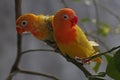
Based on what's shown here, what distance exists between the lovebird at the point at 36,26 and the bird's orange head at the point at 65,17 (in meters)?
0.04

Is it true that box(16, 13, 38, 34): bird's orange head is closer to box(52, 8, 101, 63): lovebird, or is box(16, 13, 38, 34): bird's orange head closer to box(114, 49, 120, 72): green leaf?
box(52, 8, 101, 63): lovebird

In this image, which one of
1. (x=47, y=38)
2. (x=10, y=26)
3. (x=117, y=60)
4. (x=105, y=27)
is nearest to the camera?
(x=117, y=60)

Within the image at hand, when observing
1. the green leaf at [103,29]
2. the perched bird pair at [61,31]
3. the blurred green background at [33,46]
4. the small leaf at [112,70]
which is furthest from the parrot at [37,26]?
the blurred green background at [33,46]

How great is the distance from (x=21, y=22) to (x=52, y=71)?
122 centimetres

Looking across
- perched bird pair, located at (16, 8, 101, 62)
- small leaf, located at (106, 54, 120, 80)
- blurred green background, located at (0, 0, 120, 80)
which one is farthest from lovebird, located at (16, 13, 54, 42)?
blurred green background, located at (0, 0, 120, 80)

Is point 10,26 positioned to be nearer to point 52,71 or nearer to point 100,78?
point 52,71

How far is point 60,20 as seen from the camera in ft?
1.57

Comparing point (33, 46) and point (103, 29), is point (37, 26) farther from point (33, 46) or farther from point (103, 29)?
point (33, 46)

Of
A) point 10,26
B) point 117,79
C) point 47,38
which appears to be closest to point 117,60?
point 117,79

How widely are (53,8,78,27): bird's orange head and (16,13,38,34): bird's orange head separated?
5 centimetres

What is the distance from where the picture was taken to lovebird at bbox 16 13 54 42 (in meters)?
0.50

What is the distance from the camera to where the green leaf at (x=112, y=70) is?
16.5 inches

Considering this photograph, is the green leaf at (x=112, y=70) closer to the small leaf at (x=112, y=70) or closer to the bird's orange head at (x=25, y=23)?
the small leaf at (x=112, y=70)

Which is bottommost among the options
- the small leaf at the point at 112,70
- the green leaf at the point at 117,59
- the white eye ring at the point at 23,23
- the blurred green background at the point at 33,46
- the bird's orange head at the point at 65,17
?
the blurred green background at the point at 33,46
